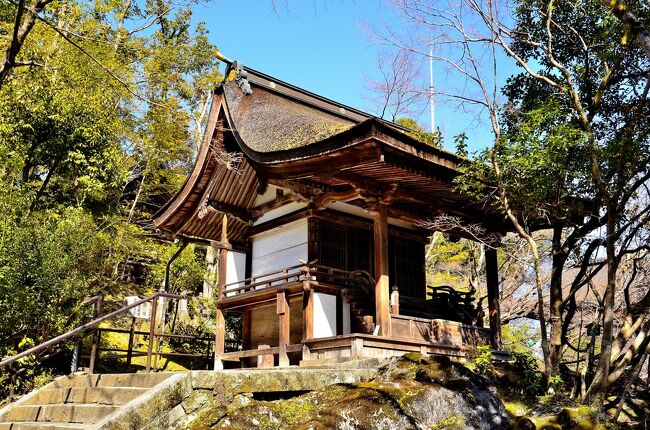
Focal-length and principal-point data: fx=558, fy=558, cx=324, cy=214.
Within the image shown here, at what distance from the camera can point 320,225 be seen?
1260 cm

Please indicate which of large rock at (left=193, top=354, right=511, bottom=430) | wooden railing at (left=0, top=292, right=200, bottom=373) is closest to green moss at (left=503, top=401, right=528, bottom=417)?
large rock at (left=193, top=354, right=511, bottom=430)

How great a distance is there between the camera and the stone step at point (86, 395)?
7598 mm

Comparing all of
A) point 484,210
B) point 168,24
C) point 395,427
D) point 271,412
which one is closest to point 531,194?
point 484,210

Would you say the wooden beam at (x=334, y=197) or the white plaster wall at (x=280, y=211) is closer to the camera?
the wooden beam at (x=334, y=197)

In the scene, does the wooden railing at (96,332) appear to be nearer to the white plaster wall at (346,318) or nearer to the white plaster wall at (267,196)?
the white plaster wall at (346,318)

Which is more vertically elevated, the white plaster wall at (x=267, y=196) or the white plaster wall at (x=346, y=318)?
the white plaster wall at (x=267, y=196)

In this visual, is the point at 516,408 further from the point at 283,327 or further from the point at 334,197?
the point at 334,197

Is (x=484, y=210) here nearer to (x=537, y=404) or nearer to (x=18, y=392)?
(x=537, y=404)

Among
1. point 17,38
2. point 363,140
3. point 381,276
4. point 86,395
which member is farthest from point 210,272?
point 17,38

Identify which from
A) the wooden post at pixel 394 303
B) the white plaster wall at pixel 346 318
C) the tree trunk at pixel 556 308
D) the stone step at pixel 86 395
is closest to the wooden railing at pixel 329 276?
the white plaster wall at pixel 346 318

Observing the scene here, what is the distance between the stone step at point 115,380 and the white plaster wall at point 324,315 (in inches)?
169

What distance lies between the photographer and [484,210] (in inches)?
506

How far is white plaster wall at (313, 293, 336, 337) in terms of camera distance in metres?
11.5

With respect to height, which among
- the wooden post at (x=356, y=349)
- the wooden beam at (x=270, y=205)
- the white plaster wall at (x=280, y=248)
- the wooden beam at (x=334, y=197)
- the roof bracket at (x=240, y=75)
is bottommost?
the wooden post at (x=356, y=349)
